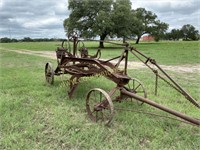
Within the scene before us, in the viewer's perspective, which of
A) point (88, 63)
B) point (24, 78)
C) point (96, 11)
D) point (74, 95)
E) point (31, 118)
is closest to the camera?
point (31, 118)

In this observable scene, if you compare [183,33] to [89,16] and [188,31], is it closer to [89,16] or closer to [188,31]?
[188,31]

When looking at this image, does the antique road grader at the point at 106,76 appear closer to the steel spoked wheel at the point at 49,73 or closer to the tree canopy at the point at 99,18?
the steel spoked wheel at the point at 49,73

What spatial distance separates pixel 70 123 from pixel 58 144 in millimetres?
558

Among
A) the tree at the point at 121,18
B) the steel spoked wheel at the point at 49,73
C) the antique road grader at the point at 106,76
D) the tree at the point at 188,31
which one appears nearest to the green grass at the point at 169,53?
the steel spoked wheel at the point at 49,73

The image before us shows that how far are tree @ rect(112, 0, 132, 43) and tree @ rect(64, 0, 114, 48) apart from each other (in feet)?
2.62

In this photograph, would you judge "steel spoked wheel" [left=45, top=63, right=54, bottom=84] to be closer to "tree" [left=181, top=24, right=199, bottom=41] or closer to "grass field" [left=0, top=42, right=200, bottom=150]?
"grass field" [left=0, top=42, right=200, bottom=150]

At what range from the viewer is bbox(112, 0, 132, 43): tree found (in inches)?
1017

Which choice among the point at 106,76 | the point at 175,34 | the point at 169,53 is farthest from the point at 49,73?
the point at 175,34

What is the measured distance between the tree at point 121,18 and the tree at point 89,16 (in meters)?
0.80

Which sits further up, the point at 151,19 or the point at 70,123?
the point at 151,19

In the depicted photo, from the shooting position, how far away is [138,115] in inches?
139

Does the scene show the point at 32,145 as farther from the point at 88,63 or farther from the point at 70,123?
the point at 88,63

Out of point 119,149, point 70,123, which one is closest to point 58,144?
point 70,123

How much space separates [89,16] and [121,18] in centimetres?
424
